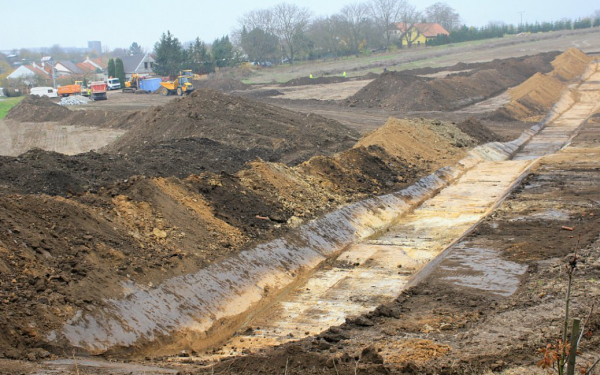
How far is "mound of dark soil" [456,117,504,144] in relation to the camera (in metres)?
27.1

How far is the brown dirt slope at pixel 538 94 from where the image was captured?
34.8 metres

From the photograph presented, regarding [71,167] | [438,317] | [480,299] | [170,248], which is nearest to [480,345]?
[438,317]

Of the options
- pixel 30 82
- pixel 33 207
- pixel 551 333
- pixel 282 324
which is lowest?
pixel 282 324

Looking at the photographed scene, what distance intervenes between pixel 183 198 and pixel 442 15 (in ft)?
524

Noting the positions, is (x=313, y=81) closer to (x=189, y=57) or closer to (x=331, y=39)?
(x=189, y=57)

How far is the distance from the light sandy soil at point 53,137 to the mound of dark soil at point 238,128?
9.51 feet

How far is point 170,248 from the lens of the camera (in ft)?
37.8

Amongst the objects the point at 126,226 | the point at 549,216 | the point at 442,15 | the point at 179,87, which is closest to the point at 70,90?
the point at 179,87

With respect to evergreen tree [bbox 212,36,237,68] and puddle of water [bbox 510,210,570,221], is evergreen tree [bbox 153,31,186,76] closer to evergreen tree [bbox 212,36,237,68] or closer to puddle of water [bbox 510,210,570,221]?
evergreen tree [bbox 212,36,237,68]

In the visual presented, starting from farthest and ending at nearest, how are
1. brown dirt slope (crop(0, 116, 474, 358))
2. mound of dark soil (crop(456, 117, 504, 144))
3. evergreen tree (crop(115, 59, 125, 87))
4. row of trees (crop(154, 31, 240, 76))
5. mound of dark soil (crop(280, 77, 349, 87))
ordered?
1. row of trees (crop(154, 31, 240, 76))
2. evergreen tree (crop(115, 59, 125, 87))
3. mound of dark soil (crop(280, 77, 349, 87))
4. mound of dark soil (crop(456, 117, 504, 144))
5. brown dirt slope (crop(0, 116, 474, 358))

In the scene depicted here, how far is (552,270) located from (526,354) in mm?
4702

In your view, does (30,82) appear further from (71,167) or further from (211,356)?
(211,356)

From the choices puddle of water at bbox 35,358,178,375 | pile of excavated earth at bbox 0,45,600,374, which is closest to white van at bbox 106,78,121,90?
pile of excavated earth at bbox 0,45,600,374

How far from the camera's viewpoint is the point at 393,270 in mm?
13234
